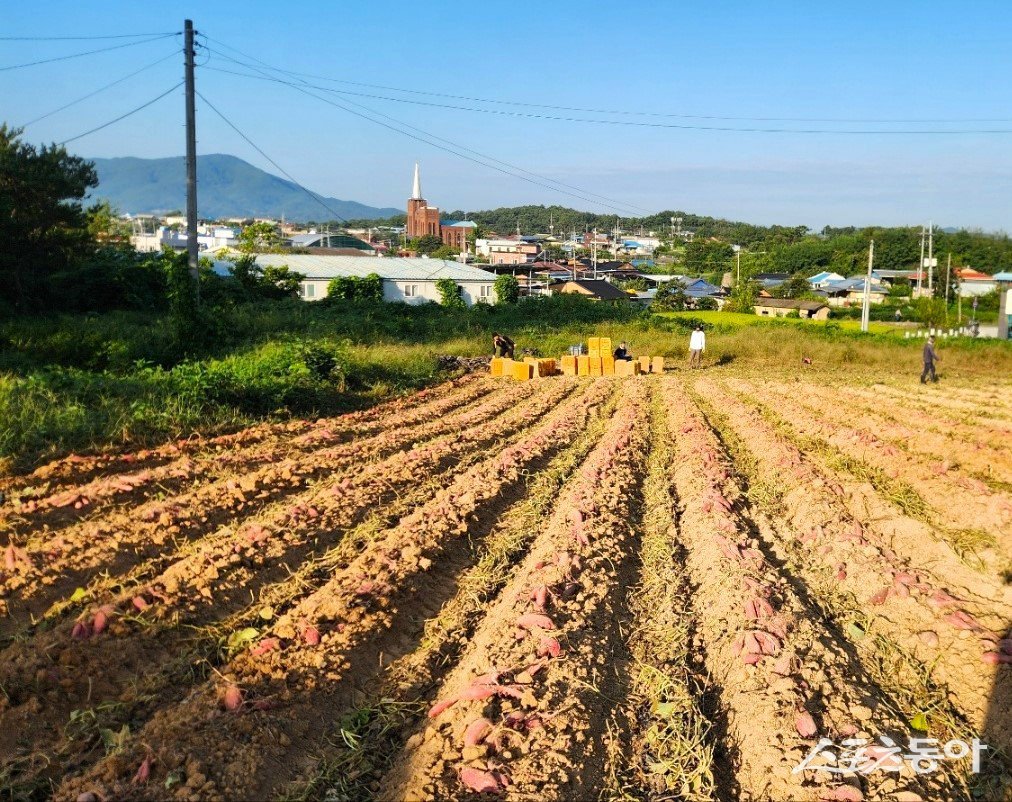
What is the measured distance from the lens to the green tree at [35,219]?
20.9 metres

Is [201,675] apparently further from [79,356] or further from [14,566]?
[79,356]

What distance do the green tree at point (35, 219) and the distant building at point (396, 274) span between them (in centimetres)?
1488

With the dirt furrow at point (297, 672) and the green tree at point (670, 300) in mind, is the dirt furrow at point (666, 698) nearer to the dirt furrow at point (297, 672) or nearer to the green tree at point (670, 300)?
the dirt furrow at point (297, 672)

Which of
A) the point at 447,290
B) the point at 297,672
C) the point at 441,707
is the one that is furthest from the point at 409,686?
the point at 447,290

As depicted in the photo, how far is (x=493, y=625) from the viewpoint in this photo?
5047 millimetres

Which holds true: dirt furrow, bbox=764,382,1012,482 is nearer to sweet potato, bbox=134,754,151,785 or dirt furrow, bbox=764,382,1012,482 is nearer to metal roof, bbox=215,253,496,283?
sweet potato, bbox=134,754,151,785

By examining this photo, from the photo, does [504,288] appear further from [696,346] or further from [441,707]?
[441,707]

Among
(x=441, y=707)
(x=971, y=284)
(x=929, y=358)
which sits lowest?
(x=441, y=707)

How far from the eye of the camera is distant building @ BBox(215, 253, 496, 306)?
4016 cm

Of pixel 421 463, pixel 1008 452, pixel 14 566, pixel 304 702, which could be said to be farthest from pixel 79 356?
pixel 1008 452

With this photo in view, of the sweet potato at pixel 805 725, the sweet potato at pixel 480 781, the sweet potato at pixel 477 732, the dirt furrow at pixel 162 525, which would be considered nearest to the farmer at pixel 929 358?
the dirt furrow at pixel 162 525

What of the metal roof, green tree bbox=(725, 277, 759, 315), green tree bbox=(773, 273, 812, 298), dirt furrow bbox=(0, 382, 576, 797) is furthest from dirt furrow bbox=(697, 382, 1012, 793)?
green tree bbox=(773, 273, 812, 298)

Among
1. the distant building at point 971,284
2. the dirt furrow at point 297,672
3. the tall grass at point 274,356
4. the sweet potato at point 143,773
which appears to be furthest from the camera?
the distant building at point 971,284

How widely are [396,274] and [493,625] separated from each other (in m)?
40.1
